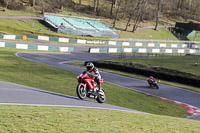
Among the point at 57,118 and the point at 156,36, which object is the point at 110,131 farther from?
the point at 156,36

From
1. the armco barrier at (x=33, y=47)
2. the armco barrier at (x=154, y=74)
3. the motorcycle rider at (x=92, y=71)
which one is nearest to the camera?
the motorcycle rider at (x=92, y=71)

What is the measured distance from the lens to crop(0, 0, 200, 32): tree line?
9059 centimetres

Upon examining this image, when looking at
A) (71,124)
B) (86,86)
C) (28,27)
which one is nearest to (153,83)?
(86,86)

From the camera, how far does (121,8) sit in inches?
4963

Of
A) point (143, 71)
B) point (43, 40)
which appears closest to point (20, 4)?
point (43, 40)

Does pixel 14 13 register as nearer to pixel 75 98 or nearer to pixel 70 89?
pixel 70 89

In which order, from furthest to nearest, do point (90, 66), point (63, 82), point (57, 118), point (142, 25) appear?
1. point (142, 25)
2. point (63, 82)
3. point (90, 66)
4. point (57, 118)

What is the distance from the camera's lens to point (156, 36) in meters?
104

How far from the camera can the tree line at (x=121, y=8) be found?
9059cm

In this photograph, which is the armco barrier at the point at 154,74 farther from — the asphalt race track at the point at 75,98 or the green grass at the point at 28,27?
the green grass at the point at 28,27

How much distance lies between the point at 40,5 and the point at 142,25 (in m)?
39.3

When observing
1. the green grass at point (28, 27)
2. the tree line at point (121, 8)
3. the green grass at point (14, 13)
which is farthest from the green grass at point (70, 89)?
the tree line at point (121, 8)

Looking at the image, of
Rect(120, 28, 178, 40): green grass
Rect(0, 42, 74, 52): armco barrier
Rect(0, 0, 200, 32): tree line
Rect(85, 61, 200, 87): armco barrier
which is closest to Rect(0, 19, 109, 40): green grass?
Rect(0, 0, 200, 32): tree line

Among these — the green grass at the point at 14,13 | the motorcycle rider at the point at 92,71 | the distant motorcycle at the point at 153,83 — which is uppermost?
the green grass at the point at 14,13
